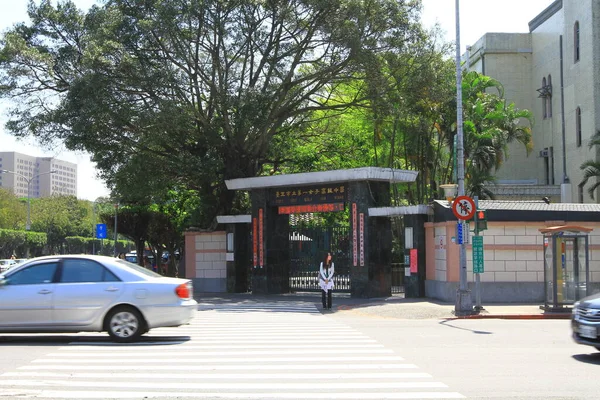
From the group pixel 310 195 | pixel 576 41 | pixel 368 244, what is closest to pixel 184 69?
pixel 310 195

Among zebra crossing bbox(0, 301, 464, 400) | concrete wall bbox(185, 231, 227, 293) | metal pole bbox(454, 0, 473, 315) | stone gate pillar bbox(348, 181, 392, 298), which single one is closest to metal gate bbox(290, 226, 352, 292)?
stone gate pillar bbox(348, 181, 392, 298)

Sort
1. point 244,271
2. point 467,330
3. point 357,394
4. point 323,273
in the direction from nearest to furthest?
1. point 357,394
2. point 467,330
3. point 323,273
4. point 244,271

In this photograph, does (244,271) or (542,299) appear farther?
(244,271)

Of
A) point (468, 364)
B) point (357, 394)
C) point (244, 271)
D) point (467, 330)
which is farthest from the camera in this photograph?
point (244, 271)

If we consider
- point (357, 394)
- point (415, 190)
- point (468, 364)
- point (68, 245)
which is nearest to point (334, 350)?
point (468, 364)

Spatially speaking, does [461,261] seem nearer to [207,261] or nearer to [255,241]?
[255,241]

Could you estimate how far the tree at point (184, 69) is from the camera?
25.4m

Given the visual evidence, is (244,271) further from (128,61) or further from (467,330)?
(467,330)

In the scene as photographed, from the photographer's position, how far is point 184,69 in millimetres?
26703

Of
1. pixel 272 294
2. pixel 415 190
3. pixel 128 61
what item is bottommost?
pixel 272 294

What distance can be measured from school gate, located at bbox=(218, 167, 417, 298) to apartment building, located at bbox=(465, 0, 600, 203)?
18552 mm

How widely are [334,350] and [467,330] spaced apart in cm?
499

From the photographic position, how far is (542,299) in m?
22.3

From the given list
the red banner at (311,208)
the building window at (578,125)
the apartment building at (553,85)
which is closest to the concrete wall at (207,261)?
the red banner at (311,208)
